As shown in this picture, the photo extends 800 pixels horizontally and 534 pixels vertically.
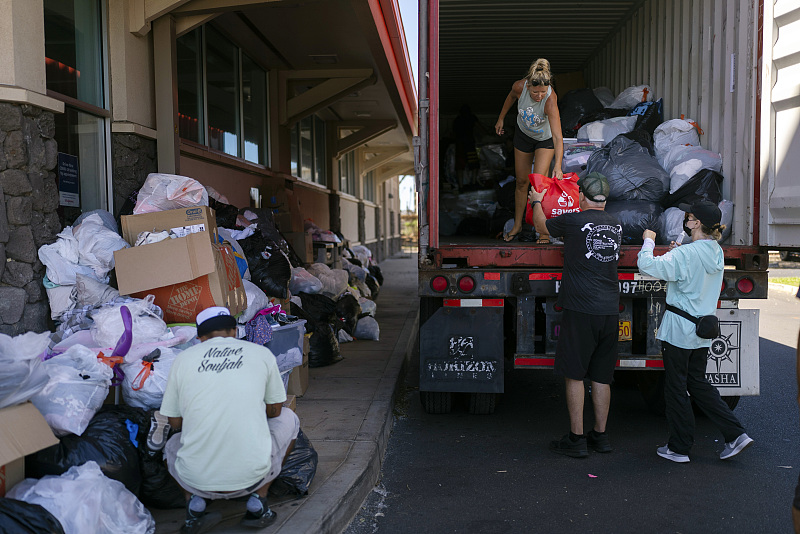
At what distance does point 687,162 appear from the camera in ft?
17.0

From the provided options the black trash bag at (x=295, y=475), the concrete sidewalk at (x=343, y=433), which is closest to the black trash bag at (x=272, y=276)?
the concrete sidewalk at (x=343, y=433)

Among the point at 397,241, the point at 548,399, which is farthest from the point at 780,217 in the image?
the point at 397,241

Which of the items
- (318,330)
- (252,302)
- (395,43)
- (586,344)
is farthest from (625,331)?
(395,43)

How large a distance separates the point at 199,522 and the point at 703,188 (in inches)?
161

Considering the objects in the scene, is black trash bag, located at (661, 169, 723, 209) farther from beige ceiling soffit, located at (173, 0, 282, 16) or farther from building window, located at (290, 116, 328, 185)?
building window, located at (290, 116, 328, 185)

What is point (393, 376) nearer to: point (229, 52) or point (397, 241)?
point (229, 52)

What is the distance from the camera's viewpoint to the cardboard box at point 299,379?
5.43 m

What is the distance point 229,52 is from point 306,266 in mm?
2970

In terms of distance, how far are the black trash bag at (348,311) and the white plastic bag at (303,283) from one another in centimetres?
53

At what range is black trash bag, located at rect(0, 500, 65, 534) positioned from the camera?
240 cm

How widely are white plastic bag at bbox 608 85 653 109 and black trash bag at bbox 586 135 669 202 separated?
3.50 ft

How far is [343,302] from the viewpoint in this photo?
7.97 meters

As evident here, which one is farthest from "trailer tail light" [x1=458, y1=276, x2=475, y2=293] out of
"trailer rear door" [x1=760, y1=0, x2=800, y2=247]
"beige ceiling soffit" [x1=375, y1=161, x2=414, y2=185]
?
"beige ceiling soffit" [x1=375, y1=161, x2=414, y2=185]

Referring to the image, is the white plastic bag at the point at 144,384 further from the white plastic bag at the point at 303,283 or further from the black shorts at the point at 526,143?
the black shorts at the point at 526,143
